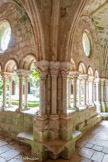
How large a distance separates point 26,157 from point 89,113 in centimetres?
316

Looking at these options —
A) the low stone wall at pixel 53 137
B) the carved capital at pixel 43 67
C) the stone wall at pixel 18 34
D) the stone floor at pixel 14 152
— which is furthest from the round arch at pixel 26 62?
the stone floor at pixel 14 152

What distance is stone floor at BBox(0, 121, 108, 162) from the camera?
2871mm

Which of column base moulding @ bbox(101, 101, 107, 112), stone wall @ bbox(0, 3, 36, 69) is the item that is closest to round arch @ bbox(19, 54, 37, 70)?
stone wall @ bbox(0, 3, 36, 69)

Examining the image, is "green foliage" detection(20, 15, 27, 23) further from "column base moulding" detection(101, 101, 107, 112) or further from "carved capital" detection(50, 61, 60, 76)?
"column base moulding" detection(101, 101, 107, 112)

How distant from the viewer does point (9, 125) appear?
421cm

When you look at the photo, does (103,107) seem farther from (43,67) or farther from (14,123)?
(43,67)

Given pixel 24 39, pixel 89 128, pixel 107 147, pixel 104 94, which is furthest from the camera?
pixel 104 94

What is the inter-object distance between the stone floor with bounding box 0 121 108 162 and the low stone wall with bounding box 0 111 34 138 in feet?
0.93

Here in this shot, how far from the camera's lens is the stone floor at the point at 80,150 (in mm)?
2871

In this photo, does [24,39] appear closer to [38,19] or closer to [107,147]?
[38,19]

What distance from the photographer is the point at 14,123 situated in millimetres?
4074

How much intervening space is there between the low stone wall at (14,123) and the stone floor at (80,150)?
0.28m

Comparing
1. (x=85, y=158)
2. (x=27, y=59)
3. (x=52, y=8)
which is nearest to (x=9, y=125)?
(x=27, y=59)

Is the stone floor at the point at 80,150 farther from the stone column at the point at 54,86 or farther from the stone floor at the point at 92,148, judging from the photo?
the stone column at the point at 54,86
